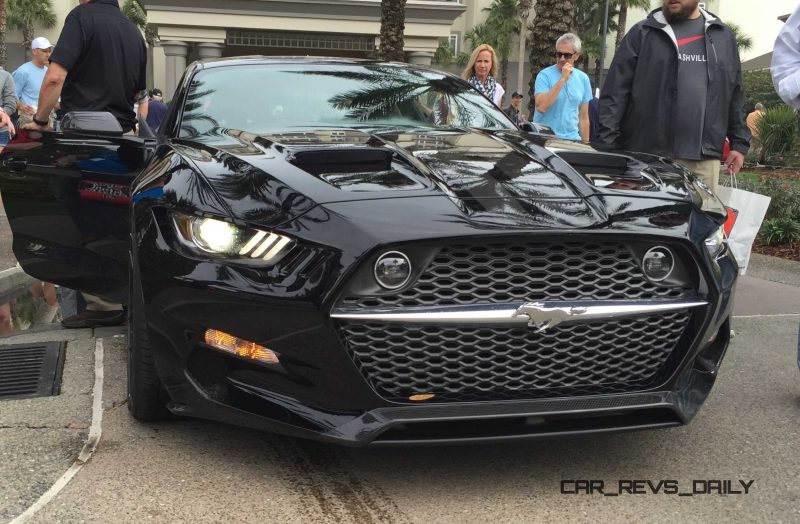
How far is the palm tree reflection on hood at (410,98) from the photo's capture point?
4.34 metres

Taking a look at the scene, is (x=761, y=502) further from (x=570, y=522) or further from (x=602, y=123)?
(x=602, y=123)

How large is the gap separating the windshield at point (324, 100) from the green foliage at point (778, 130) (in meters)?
9.95

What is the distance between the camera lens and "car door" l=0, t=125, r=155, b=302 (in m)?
4.43

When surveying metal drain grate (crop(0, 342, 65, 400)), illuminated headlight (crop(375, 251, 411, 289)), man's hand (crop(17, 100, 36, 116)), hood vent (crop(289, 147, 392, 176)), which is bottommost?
man's hand (crop(17, 100, 36, 116))

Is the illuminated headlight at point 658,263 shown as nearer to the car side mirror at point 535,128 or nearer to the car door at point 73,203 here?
the car side mirror at point 535,128

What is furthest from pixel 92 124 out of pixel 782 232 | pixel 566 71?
pixel 782 232

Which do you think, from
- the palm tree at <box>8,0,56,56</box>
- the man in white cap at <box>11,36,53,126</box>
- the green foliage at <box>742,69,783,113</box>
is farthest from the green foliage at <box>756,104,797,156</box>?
the palm tree at <box>8,0,56,56</box>

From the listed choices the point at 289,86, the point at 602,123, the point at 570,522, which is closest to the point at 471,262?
the point at 570,522

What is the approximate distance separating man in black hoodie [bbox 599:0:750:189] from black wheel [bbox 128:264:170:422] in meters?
3.13

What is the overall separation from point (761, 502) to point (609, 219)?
1.04 metres

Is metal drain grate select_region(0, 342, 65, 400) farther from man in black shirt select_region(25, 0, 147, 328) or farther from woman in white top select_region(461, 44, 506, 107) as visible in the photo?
woman in white top select_region(461, 44, 506, 107)

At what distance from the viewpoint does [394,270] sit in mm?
2771

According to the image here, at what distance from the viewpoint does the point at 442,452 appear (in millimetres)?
3361

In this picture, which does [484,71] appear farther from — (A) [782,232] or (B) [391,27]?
(B) [391,27]
